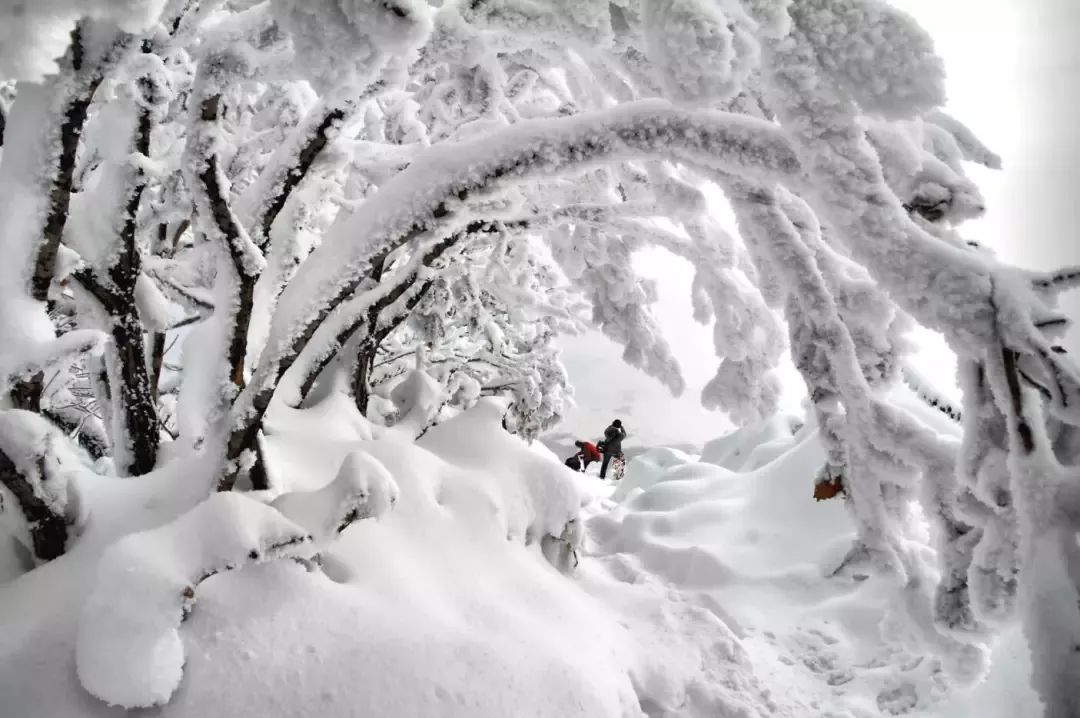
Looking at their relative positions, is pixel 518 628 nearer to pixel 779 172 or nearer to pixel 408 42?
pixel 779 172

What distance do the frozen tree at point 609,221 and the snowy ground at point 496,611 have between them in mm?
362

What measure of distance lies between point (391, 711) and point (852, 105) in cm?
219

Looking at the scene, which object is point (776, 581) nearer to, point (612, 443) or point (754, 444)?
point (754, 444)

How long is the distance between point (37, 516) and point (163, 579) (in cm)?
60

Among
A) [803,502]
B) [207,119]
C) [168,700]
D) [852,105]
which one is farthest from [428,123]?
[803,502]

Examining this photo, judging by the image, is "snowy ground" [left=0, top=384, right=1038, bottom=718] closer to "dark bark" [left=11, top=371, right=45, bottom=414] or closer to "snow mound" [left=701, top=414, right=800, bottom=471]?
"dark bark" [left=11, top=371, right=45, bottom=414]

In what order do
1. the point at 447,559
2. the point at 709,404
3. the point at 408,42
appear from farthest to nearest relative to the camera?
the point at 709,404 < the point at 447,559 < the point at 408,42

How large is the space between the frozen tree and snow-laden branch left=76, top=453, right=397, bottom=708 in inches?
11.2

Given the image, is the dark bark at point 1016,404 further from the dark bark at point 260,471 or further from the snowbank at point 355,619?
the dark bark at point 260,471

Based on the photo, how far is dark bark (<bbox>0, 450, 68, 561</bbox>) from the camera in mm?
1733

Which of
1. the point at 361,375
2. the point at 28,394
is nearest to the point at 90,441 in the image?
the point at 361,375

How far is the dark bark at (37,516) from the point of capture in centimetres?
173

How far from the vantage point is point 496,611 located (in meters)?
2.45

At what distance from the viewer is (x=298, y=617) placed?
1878 millimetres
